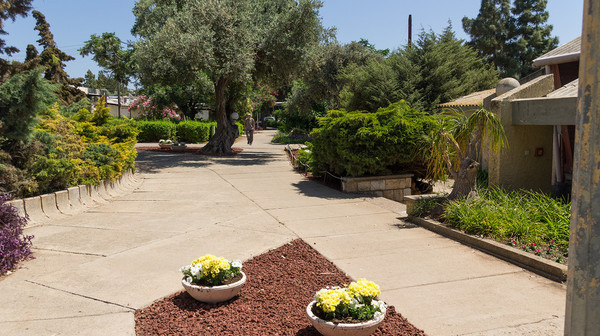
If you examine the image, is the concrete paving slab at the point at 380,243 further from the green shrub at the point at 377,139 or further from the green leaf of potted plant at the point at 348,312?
the green shrub at the point at 377,139

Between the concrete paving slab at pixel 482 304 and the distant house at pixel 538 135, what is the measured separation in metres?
3.87

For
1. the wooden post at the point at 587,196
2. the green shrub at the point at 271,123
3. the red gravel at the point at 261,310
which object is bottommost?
the red gravel at the point at 261,310

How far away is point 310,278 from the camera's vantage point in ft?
15.5

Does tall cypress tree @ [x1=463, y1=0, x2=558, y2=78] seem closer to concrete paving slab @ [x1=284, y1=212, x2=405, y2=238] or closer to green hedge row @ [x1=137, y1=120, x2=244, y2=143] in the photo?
green hedge row @ [x1=137, y1=120, x2=244, y2=143]

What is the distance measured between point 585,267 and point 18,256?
18.0ft

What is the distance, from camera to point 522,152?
8.47 m

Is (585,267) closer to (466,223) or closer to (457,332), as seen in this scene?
(457,332)

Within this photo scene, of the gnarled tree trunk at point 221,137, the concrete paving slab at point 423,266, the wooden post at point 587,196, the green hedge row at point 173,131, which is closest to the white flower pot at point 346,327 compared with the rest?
the concrete paving slab at point 423,266

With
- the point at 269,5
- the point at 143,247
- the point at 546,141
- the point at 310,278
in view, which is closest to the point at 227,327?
the point at 310,278

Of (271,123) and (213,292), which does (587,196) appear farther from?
(271,123)

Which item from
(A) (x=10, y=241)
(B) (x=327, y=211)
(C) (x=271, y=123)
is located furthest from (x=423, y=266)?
(C) (x=271, y=123)

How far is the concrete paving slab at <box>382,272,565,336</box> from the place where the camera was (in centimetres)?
362

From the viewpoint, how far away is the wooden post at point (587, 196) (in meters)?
1.60

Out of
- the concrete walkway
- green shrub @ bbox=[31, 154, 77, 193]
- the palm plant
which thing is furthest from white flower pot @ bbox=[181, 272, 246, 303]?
green shrub @ bbox=[31, 154, 77, 193]
